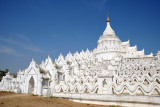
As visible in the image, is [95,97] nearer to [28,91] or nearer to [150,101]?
[150,101]

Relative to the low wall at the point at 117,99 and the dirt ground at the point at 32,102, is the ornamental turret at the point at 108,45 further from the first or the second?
the dirt ground at the point at 32,102

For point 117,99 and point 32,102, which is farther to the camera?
point 117,99

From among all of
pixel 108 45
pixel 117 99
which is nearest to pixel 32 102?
pixel 117 99

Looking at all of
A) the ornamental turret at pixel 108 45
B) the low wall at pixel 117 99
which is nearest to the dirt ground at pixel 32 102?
the low wall at pixel 117 99

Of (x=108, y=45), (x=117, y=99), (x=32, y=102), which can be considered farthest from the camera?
(x=108, y=45)

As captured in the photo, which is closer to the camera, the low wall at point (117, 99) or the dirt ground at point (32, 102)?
the dirt ground at point (32, 102)

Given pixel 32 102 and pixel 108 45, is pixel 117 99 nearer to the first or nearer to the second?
pixel 32 102

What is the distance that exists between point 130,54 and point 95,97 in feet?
146

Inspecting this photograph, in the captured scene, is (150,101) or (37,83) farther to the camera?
(37,83)

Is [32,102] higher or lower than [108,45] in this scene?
lower

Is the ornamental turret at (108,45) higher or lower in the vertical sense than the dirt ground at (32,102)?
higher

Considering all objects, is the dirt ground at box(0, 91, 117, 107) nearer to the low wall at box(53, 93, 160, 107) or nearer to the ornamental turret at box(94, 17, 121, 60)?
the low wall at box(53, 93, 160, 107)

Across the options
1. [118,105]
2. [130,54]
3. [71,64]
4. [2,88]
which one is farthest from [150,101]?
[130,54]

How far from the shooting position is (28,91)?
1875cm
